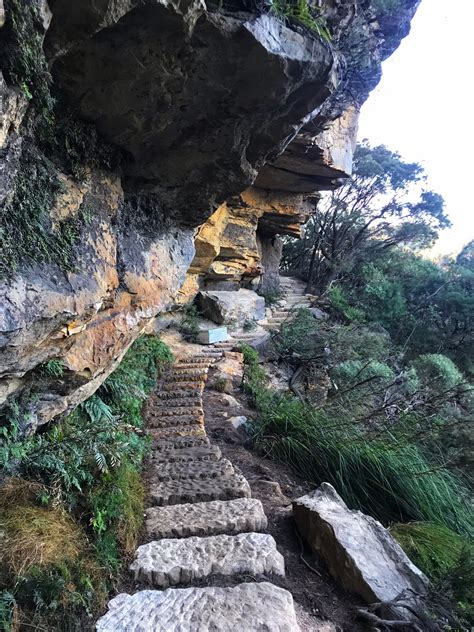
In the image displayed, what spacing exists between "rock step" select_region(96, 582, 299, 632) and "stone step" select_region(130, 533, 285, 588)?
0.32 feet

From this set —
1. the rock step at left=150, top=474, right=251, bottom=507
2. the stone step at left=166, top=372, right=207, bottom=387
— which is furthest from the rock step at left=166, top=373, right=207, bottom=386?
the rock step at left=150, top=474, right=251, bottom=507

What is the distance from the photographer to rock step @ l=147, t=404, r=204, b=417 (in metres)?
3.91

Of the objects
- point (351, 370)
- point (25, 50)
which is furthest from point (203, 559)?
point (351, 370)

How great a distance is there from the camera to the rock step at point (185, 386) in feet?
15.1

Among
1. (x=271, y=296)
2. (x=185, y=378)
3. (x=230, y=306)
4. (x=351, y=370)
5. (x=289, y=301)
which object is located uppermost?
(x=271, y=296)

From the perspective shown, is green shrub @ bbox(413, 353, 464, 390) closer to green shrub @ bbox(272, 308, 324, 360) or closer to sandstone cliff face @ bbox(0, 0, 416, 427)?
green shrub @ bbox(272, 308, 324, 360)

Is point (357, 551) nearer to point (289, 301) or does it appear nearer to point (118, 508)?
point (118, 508)

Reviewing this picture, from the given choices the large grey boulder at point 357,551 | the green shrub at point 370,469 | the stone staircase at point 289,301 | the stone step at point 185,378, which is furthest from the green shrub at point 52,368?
the stone staircase at point 289,301

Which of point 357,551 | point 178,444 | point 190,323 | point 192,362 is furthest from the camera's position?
point 190,323

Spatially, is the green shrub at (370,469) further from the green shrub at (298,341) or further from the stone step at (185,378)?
the green shrub at (298,341)

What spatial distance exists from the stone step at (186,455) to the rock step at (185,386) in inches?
55.4

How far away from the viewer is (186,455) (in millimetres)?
Answer: 3086

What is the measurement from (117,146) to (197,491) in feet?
7.84

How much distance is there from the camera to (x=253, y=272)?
30.2 ft
